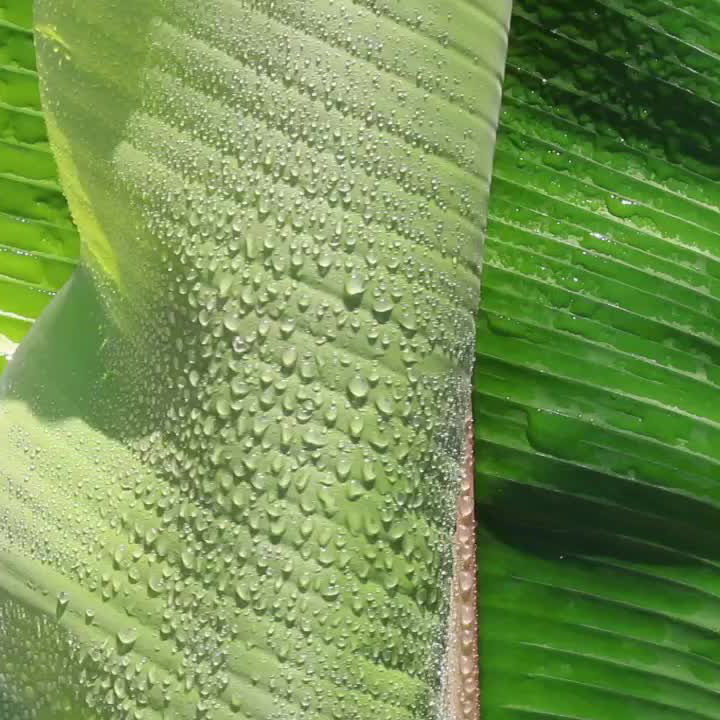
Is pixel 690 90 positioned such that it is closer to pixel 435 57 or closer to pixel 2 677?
pixel 435 57

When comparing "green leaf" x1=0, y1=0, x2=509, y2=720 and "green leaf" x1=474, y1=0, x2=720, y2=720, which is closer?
"green leaf" x1=0, y1=0, x2=509, y2=720

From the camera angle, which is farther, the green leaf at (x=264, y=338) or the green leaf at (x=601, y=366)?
the green leaf at (x=601, y=366)

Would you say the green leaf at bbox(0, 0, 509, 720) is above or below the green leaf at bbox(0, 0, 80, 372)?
above

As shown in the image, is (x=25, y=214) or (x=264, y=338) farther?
(x=25, y=214)

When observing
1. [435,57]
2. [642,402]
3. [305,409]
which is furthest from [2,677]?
[642,402]

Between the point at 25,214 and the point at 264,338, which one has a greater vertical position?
the point at 264,338

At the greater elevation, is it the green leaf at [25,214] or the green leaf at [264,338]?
the green leaf at [264,338]
